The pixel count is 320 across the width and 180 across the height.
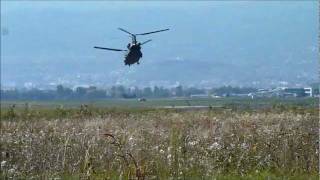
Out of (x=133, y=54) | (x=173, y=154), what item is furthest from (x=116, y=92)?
(x=133, y=54)

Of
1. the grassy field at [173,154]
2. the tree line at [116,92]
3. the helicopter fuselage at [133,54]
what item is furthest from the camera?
the tree line at [116,92]

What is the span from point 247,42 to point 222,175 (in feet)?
64.5

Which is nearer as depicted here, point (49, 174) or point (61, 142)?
point (49, 174)

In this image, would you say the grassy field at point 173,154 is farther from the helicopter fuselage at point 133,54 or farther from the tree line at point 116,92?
the helicopter fuselage at point 133,54

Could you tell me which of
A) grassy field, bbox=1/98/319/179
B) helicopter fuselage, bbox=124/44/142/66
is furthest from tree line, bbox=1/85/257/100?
helicopter fuselage, bbox=124/44/142/66

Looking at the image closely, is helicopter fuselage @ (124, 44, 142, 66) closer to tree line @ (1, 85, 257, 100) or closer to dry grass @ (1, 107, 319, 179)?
dry grass @ (1, 107, 319, 179)

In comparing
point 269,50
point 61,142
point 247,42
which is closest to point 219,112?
point 269,50

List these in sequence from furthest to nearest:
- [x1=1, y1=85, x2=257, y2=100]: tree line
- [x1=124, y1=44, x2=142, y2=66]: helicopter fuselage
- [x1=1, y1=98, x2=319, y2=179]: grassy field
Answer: [x1=1, y1=85, x2=257, y2=100]: tree line
[x1=1, y1=98, x2=319, y2=179]: grassy field
[x1=124, y1=44, x2=142, y2=66]: helicopter fuselage

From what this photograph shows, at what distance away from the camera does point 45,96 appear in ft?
108

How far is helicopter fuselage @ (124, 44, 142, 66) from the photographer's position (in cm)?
465

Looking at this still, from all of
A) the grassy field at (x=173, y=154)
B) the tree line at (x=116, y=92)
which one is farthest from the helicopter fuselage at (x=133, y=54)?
the tree line at (x=116, y=92)

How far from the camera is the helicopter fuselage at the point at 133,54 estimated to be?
15.2 feet

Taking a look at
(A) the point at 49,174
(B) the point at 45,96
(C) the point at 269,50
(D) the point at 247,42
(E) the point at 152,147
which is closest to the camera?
(A) the point at 49,174

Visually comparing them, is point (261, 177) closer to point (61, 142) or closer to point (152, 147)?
point (152, 147)
